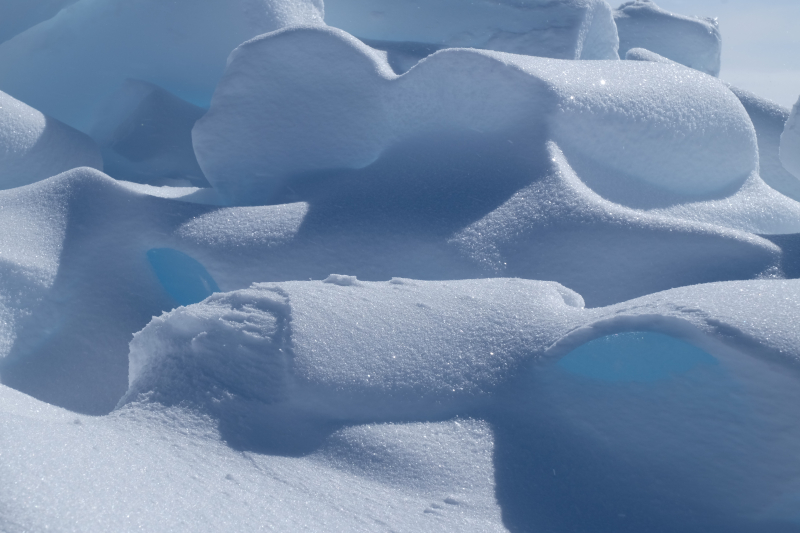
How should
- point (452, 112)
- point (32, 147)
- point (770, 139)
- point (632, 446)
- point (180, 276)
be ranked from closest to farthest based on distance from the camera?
point (632, 446) < point (180, 276) < point (452, 112) < point (32, 147) < point (770, 139)

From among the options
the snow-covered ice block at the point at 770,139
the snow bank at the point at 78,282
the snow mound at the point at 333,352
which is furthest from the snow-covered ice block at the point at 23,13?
the snow-covered ice block at the point at 770,139

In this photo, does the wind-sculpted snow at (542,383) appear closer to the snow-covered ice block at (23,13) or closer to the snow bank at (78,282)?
the snow bank at (78,282)

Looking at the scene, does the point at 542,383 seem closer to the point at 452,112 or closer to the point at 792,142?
the point at 452,112

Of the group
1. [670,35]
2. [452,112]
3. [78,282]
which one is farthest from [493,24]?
[78,282]

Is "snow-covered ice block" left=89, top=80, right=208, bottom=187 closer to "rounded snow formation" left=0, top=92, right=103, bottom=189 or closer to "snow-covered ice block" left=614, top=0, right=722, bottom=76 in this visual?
"rounded snow formation" left=0, top=92, right=103, bottom=189

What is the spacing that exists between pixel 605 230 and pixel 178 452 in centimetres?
99

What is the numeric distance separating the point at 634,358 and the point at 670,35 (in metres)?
2.87

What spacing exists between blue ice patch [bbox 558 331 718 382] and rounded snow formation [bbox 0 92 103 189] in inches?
75.3

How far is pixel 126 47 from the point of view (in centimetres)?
250

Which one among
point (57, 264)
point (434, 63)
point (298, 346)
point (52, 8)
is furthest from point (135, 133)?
point (298, 346)

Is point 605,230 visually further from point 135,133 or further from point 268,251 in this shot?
point 135,133

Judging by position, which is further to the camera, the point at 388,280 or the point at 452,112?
the point at 452,112

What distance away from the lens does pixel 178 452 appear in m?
0.92

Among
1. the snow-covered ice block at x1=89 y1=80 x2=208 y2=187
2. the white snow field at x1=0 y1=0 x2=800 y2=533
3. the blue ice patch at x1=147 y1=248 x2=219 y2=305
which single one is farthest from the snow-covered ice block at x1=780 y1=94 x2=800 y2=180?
the snow-covered ice block at x1=89 y1=80 x2=208 y2=187
